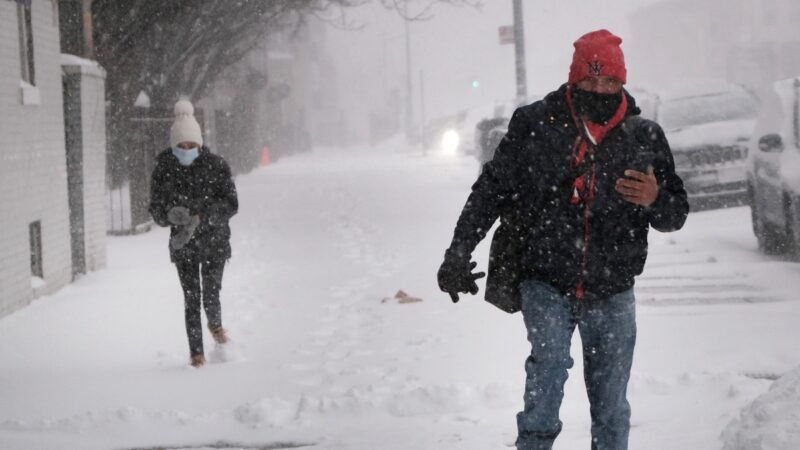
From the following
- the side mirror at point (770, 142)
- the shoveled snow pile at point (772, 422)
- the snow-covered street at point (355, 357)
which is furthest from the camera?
the side mirror at point (770, 142)

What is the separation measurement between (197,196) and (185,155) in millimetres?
277

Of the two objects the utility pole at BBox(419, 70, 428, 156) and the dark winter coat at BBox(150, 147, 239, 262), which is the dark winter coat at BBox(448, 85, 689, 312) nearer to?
the dark winter coat at BBox(150, 147, 239, 262)

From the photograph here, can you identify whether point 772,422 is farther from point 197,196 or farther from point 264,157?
point 264,157

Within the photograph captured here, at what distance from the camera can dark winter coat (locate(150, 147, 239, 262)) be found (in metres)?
7.76

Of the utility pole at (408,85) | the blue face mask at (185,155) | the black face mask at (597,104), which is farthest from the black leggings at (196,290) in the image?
the utility pole at (408,85)

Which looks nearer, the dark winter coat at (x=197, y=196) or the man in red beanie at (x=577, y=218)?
the man in red beanie at (x=577, y=218)

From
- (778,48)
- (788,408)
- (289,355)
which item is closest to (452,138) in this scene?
(778,48)

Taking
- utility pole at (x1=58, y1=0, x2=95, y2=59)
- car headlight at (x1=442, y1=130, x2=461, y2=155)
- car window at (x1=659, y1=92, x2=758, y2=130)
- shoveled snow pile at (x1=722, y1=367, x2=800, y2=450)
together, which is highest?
utility pole at (x1=58, y1=0, x2=95, y2=59)

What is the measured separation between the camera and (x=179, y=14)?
65.7 ft

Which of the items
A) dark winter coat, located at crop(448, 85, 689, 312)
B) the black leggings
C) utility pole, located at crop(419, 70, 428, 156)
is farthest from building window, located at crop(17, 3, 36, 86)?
utility pole, located at crop(419, 70, 428, 156)

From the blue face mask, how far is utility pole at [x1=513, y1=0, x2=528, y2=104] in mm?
15265

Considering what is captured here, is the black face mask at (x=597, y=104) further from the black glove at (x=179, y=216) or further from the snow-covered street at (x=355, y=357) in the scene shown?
the black glove at (x=179, y=216)

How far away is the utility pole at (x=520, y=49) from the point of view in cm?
2236

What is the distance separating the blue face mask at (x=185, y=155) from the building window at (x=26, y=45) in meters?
3.81
